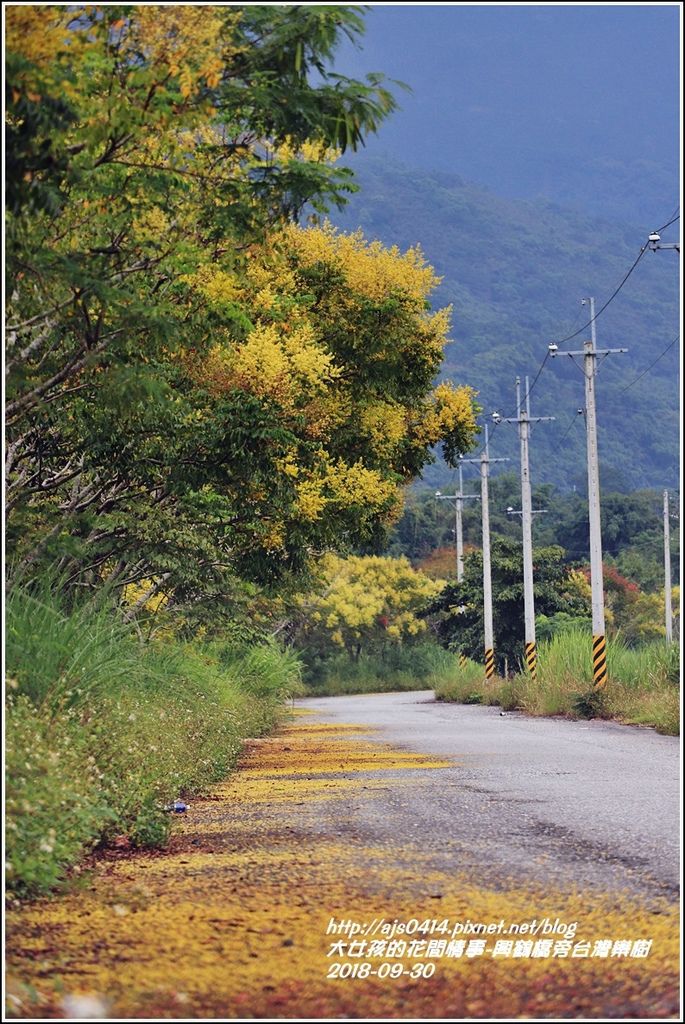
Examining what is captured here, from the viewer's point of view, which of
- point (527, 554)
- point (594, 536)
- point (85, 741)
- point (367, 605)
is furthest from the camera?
point (367, 605)

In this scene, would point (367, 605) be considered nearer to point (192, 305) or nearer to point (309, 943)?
point (192, 305)

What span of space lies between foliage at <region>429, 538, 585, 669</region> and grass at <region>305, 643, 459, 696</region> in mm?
24372

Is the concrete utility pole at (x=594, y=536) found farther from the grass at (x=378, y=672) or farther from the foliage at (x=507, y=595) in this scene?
the grass at (x=378, y=672)

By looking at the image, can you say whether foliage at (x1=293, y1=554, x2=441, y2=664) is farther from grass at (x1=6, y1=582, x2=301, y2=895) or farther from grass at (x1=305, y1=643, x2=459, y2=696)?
grass at (x1=6, y1=582, x2=301, y2=895)

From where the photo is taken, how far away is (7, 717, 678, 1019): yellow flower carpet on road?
6039 mm

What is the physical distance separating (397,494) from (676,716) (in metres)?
6.07

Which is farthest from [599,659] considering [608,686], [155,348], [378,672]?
[378,672]

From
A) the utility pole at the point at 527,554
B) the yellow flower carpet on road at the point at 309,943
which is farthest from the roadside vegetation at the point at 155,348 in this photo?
the utility pole at the point at 527,554

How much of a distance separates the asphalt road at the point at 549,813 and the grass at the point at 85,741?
166 cm

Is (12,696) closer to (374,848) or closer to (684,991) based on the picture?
(374,848)

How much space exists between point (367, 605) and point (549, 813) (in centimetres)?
6707

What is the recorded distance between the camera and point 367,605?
79312 mm

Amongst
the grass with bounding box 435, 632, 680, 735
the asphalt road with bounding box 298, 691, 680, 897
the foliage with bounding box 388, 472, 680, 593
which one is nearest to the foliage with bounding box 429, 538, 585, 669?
the grass with bounding box 435, 632, 680, 735

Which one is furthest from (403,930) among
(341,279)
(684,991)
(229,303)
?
(341,279)
